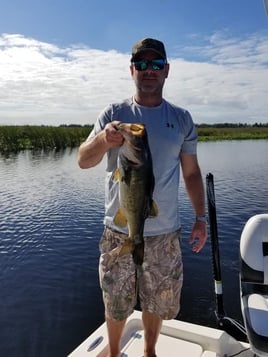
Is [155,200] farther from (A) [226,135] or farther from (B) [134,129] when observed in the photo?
(A) [226,135]

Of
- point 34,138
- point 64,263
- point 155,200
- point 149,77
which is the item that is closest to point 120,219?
point 155,200

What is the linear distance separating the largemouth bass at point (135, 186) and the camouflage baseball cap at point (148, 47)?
783 millimetres

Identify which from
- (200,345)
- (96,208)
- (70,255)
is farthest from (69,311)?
(96,208)

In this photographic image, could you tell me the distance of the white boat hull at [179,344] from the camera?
3.52m

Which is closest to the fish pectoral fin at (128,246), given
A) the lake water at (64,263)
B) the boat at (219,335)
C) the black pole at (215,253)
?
the boat at (219,335)

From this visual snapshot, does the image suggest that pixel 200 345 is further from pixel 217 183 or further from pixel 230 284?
pixel 217 183

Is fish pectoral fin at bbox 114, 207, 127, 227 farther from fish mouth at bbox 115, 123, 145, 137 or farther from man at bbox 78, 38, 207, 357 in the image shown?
fish mouth at bbox 115, 123, 145, 137

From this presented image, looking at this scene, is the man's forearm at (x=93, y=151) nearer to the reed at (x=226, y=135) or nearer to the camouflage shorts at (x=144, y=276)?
the camouflage shorts at (x=144, y=276)

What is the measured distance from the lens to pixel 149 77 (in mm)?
2904

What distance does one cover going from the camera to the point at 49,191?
1620 centimetres

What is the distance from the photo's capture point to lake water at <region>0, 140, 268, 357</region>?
20.3 feet

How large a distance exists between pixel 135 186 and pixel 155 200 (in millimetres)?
483

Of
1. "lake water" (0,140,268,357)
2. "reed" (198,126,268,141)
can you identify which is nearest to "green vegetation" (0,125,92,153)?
"lake water" (0,140,268,357)

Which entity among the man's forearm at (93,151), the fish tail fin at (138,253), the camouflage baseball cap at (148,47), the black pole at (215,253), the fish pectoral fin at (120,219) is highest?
the camouflage baseball cap at (148,47)
